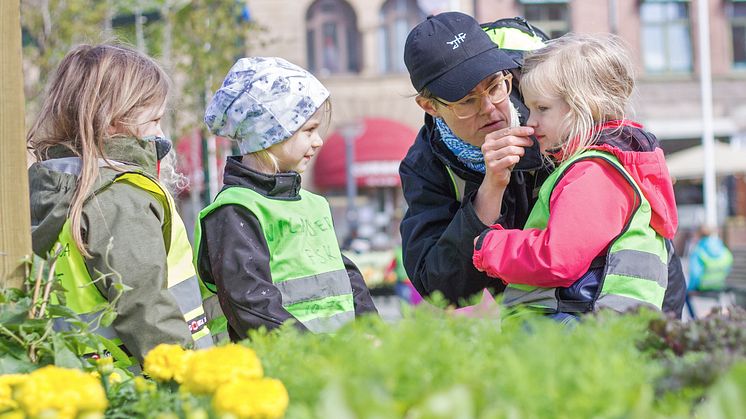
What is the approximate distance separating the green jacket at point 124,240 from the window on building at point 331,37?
866 inches

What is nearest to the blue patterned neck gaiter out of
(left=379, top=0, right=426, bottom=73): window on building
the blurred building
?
the blurred building

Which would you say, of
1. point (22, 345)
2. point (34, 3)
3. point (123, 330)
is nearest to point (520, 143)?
point (123, 330)

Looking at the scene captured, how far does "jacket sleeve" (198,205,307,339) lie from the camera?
8.45 feet

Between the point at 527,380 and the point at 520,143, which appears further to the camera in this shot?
the point at 520,143

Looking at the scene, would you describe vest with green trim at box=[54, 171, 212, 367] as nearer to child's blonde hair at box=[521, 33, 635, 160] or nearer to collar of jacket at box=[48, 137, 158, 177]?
collar of jacket at box=[48, 137, 158, 177]

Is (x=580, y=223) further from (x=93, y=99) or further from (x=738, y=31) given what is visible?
(x=738, y=31)

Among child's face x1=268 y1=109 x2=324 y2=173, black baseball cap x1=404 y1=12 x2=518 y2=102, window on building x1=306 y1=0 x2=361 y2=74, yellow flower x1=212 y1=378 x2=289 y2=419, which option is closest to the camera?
yellow flower x1=212 y1=378 x2=289 y2=419

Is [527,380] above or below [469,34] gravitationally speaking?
below

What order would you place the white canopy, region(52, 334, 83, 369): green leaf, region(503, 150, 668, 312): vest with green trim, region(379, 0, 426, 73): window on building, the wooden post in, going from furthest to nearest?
region(379, 0, 426, 73): window on building → the white canopy → region(503, 150, 668, 312): vest with green trim → the wooden post → region(52, 334, 83, 369): green leaf

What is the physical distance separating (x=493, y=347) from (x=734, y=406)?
35cm

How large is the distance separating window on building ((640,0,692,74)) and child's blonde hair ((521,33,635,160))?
22.6m

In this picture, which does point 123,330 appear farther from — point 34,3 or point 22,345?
point 34,3

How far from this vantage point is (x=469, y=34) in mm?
2795

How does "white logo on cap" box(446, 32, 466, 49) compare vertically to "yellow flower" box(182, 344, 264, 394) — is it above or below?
above
